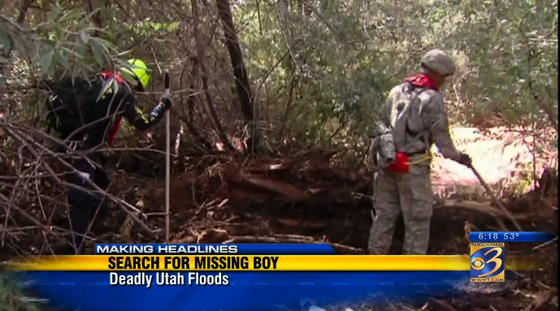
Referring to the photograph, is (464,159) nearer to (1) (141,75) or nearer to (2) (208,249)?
(2) (208,249)

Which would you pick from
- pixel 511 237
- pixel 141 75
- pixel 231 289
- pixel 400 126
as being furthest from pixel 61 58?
pixel 511 237

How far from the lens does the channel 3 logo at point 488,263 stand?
3.60m

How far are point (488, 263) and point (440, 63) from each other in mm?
1050

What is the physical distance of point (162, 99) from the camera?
420cm

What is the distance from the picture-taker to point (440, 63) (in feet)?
13.0

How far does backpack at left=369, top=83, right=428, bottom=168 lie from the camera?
161 inches

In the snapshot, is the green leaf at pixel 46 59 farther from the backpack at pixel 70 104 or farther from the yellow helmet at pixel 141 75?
the backpack at pixel 70 104

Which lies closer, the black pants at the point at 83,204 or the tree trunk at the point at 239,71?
the black pants at the point at 83,204

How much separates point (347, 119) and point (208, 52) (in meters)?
0.92

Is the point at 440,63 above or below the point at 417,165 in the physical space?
above

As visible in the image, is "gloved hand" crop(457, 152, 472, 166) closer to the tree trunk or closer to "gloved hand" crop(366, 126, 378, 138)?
"gloved hand" crop(366, 126, 378, 138)

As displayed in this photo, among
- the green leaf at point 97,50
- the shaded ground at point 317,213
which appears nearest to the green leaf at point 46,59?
the green leaf at point 97,50

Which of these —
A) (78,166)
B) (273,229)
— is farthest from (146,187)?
(273,229)

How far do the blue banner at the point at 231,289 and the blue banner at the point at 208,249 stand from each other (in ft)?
0.38
